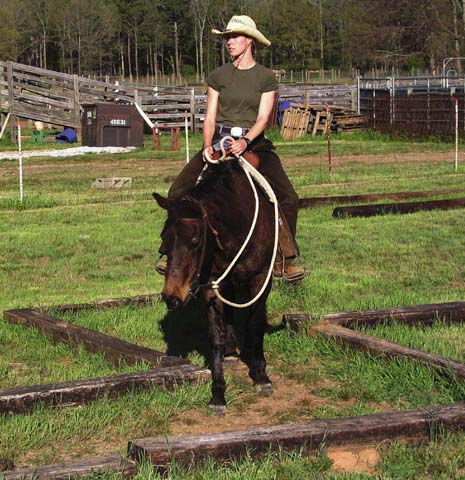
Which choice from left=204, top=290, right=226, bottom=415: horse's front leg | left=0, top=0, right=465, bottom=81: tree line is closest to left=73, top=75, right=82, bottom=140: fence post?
left=204, top=290, right=226, bottom=415: horse's front leg

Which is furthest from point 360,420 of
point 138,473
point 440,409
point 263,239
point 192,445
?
point 263,239

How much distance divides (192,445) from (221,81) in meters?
3.14

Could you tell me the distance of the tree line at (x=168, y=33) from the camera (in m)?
105

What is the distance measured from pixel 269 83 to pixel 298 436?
A: 3009 millimetres

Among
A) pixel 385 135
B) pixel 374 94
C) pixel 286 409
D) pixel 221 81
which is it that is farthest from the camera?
pixel 374 94

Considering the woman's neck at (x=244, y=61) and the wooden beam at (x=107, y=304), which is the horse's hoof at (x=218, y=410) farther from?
the wooden beam at (x=107, y=304)

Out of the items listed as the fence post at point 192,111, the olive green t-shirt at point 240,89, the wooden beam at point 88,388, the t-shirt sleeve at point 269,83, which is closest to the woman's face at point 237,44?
the olive green t-shirt at point 240,89

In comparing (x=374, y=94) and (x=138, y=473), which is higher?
(x=374, y=94)

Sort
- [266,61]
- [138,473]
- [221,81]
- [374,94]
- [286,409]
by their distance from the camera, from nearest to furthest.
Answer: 1. [138,473]
2. [286,409]
3. [221,81]
4. [374,94]
5. [266,61]

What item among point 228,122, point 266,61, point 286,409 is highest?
point 266,61

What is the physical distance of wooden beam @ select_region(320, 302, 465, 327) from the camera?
7.95 metres

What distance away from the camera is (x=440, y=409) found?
5332 millimetres

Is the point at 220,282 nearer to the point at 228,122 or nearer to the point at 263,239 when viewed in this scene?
the point at 263,239

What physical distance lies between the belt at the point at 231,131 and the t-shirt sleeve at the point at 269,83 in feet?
1.06
